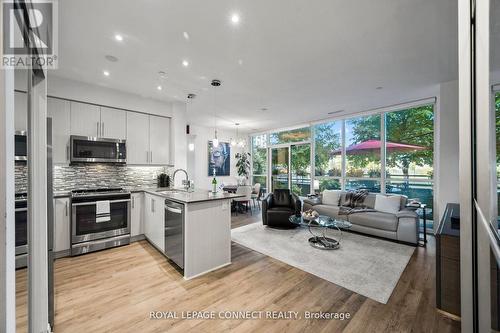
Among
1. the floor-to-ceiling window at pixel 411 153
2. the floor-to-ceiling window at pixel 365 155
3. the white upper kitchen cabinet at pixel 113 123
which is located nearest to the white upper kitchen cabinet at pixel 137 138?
the white upper kitchen cabinet at pixel 113 123

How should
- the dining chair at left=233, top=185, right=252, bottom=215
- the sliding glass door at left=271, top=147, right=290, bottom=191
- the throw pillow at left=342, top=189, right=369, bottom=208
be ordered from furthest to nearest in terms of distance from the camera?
the sliding glass door at left=271, top=147, right=290, bottom=191 → the dining chair at left=233, top=185, right=252, bottom=215 → the throw pillow at left=342, top=189, right=369, bottom=208

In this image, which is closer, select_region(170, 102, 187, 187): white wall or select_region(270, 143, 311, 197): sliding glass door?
select_region(170, 102, 187, 187): white wall

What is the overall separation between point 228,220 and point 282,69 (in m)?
2.47

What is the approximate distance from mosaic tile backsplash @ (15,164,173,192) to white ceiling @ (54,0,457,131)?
157 cm

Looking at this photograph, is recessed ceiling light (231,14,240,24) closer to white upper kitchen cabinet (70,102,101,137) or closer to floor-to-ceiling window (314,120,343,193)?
white upper kitchen cabinet (70,102,101,137)

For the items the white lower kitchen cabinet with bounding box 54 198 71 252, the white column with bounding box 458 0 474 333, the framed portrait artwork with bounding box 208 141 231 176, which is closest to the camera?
the white column with bounding box 458 0 474 333

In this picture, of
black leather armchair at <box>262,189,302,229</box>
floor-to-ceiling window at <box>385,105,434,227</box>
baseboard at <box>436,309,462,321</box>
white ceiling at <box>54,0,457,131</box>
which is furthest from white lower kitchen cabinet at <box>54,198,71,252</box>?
floor-to-ceiling window at <box>385,105,434,227</box>

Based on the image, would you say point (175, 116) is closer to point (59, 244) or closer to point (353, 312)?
point (59, 244)

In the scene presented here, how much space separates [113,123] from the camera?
3.90 m

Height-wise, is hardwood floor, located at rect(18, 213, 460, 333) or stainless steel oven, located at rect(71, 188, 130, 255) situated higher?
stainless steel oven, located at rect(71, 188, 130, 255)

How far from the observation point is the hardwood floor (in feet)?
5.97

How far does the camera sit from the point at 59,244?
313 cm

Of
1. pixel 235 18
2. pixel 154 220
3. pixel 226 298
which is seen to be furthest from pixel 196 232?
pixel 235 18

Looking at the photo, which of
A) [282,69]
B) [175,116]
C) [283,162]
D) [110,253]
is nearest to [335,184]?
[283,162]
